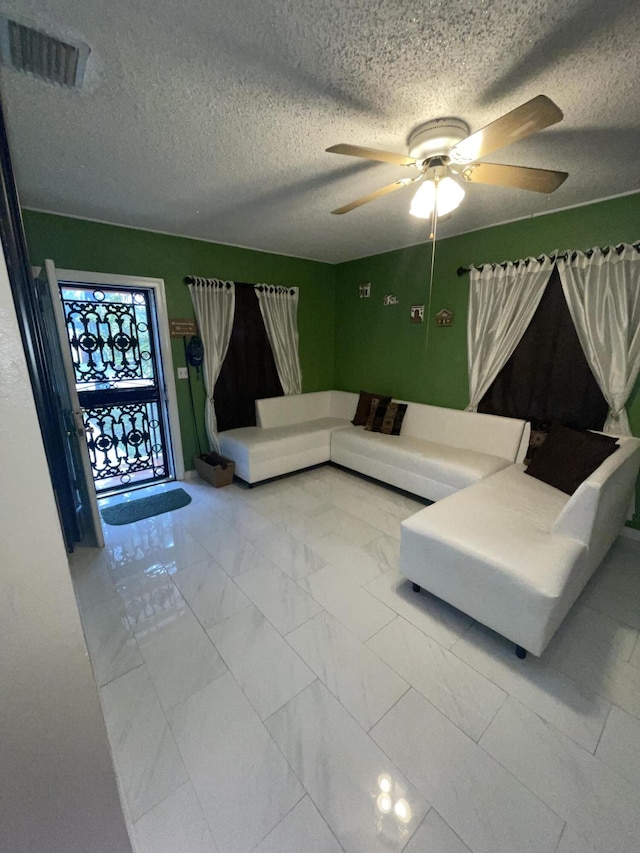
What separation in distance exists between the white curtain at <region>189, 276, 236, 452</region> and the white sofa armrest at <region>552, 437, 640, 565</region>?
3242 millimetres

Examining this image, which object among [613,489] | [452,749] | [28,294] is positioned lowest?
[452,749]

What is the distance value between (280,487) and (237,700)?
85.1 inches

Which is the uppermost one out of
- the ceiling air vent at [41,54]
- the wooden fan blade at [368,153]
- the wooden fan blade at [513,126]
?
the ceiling air vent at [41,54]

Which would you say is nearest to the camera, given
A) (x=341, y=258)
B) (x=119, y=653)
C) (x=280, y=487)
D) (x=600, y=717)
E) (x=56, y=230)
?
(x=600, y=717)

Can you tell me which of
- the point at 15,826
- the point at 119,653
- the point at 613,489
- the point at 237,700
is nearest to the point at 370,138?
the point at 613,489

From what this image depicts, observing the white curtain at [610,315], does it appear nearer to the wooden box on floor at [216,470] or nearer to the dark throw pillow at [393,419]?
the dark throw pillow at [393,419]

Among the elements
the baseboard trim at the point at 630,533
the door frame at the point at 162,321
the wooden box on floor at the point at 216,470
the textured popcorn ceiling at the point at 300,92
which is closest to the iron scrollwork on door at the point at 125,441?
the door frame at the point at 162,321

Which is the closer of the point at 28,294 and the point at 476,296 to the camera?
the point at 28,294

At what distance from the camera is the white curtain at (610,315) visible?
246 cm

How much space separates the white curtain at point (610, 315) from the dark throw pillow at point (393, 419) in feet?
5.59

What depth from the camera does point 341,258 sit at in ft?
14.2

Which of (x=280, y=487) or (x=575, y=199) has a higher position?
(x=575, y=199)

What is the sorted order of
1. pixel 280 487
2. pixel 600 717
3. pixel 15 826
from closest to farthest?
pixel 15 826 → pixel 600 717 → pixel 280 487

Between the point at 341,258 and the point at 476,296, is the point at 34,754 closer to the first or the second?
the point at 476,296
